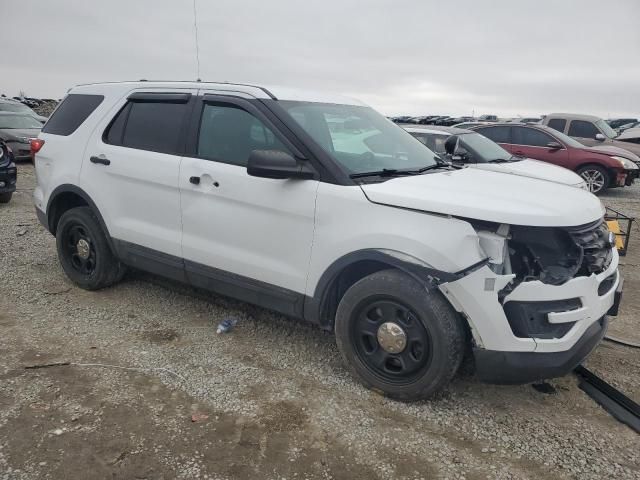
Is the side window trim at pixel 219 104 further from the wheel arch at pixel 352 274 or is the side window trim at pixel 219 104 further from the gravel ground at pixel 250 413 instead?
the gravel ground at pixel 250 413

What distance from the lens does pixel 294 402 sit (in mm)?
3240

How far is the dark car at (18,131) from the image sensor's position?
1299 centimetres

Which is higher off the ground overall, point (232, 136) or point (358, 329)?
point (232, 136)

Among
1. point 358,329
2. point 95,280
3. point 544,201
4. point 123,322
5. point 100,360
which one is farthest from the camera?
point 95,280

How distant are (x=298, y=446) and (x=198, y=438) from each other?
0.54 meters

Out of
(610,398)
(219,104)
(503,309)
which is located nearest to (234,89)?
(219,104)

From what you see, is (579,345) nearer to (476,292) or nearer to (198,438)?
(476,292)

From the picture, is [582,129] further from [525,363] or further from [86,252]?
[86,252]

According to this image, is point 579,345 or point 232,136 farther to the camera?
point 232,136

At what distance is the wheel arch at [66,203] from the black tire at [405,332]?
244 cm

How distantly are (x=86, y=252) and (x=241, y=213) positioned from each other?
2.03 metres

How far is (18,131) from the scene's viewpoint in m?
13.3

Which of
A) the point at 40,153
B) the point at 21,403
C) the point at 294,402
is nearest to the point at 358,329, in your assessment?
the point at 294,402

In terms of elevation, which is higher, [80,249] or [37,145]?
[37,145]
